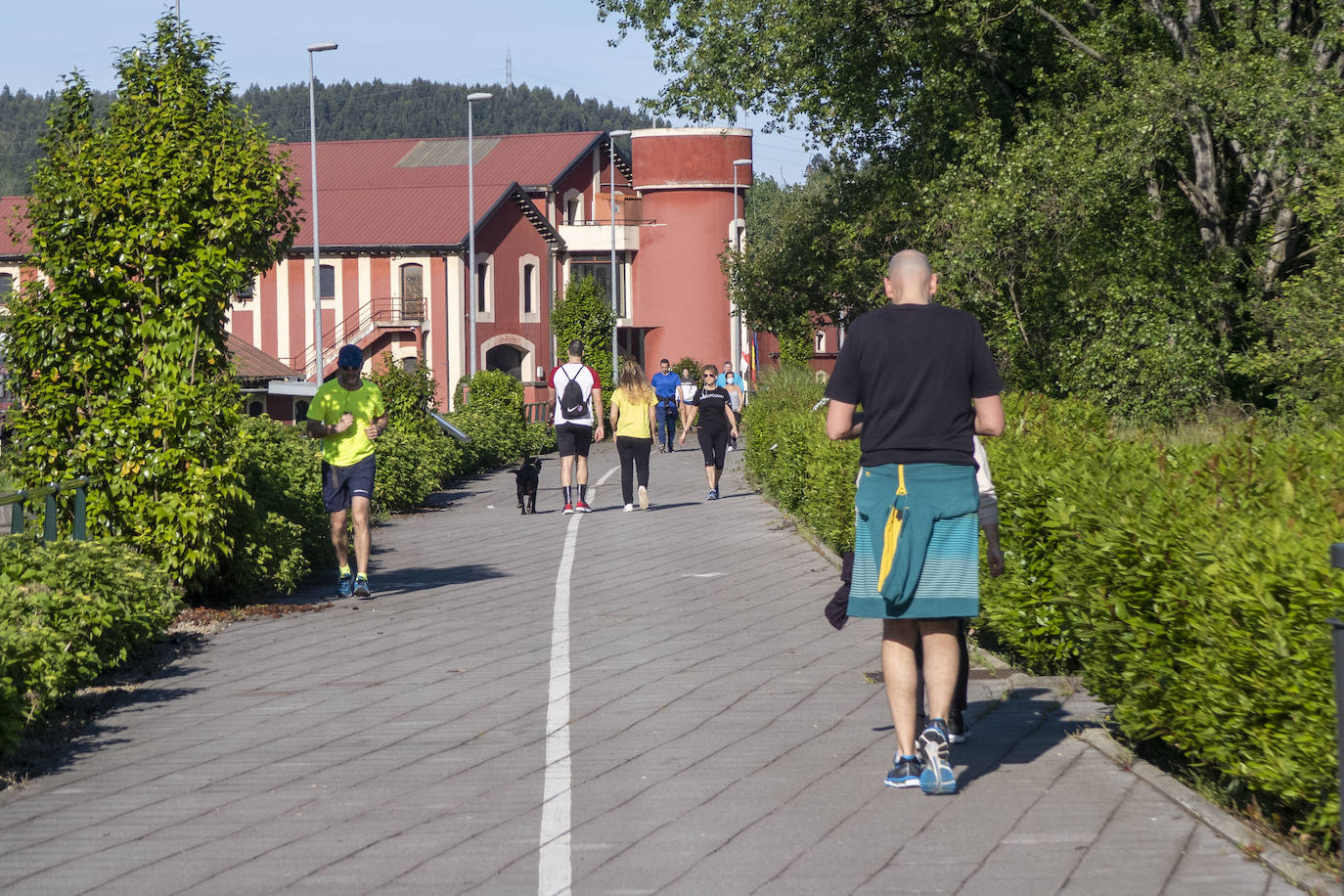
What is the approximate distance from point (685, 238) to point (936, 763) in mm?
52768

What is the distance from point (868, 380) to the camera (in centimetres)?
557

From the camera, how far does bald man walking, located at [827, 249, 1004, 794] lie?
5.46 m

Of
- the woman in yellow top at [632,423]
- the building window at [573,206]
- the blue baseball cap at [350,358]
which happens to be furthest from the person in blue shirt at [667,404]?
the building window at [573,206]

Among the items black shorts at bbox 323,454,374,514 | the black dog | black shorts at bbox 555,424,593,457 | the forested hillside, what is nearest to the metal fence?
black shorts at bbox 323,454,374,514

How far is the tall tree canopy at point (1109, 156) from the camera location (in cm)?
1648

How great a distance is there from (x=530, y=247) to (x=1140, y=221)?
37963 millimetres

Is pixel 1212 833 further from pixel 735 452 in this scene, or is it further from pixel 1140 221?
pixel 735 452

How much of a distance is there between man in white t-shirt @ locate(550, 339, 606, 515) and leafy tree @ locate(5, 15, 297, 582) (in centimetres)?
763

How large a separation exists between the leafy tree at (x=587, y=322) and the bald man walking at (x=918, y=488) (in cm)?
4462

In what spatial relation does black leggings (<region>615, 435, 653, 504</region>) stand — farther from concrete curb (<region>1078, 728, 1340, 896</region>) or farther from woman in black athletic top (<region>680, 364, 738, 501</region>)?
concrete curb (<region>1078, 728, 1340, 896</region>)

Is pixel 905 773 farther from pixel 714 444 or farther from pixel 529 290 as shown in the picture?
pixel 529 290

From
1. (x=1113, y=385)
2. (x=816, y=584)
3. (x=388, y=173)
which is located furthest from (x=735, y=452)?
(x=388, y=173)

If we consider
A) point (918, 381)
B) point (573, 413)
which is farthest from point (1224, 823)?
point (573, 413)

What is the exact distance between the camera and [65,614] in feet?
24.2
